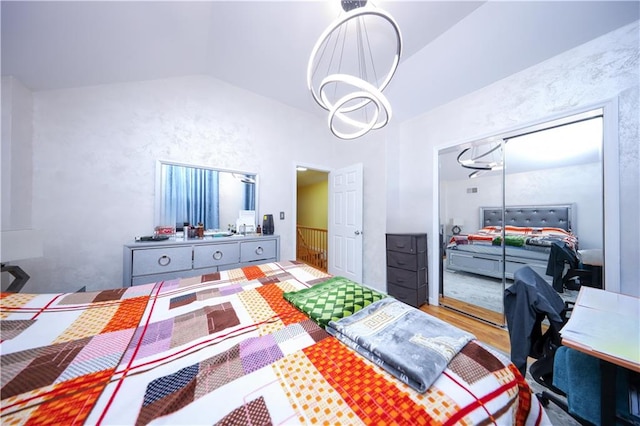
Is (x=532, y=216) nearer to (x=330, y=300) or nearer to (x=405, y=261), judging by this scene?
(x=405, y=261)

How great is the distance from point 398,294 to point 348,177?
1904 millimetres

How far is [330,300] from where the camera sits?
106cm

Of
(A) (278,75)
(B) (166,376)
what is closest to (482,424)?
(B) (166,376)

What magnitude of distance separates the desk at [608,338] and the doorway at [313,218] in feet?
10.7

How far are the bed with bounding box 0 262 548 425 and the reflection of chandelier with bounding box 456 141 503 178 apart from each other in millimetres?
2190

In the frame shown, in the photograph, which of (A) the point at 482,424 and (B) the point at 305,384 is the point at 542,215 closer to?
(A) the point at 482,424

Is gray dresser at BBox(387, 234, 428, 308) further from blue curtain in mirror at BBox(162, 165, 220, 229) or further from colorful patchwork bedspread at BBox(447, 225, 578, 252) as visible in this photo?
blue curtain in mirror at BBox(162, 165, 220, 229)

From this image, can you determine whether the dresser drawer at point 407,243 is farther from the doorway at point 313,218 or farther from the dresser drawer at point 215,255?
the dresser drawer at point 215,255

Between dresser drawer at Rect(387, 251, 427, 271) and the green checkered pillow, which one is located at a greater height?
the green checkered pillow

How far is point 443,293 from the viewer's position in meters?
2.73

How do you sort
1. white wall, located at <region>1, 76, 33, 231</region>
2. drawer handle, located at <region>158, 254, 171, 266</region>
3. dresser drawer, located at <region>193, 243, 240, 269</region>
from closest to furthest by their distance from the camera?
white wall, located at <region>1, 76, 33, 231</region>
drawer handle, located at <region>158, 254, 171, 266</region>
dresser drawer, located at <region>193, 243, 240, 269</region>

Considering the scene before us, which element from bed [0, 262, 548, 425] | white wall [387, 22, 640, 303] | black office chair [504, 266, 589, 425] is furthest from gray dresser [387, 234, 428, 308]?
bed [0, 262, 548, 425]

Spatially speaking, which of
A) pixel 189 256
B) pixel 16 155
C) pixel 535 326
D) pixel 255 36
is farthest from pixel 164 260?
pixel 535 326

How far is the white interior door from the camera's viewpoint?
3.25 meters
